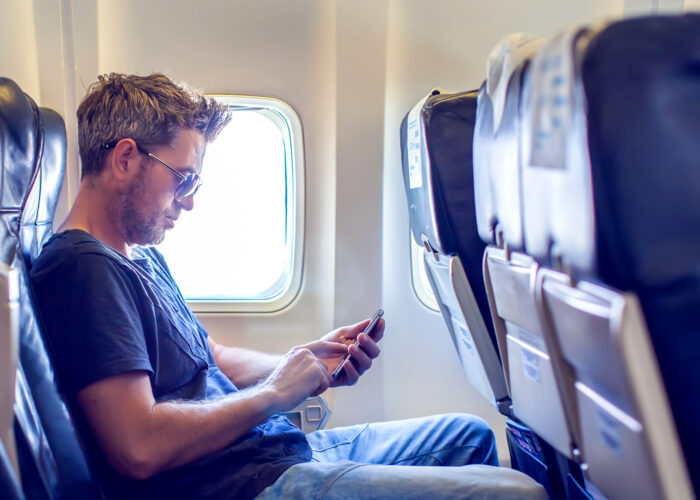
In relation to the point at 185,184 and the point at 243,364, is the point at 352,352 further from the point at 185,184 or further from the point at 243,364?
the point at 185,184

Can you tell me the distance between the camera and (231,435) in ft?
4.82

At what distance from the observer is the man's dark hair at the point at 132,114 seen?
1.73m

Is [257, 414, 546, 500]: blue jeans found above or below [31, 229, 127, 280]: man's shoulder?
below

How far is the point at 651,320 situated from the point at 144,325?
1185 mm

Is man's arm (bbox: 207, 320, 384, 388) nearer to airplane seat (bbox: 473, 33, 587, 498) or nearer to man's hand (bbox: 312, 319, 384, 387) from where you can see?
man's hand (bbox: 312, 319, 384, 387)

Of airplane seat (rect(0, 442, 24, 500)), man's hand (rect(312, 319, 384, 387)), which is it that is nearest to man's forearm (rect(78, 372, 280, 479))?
airplane seat (rect(0, 442, 24, 500))

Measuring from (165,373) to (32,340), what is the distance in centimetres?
38

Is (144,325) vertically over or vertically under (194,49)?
under

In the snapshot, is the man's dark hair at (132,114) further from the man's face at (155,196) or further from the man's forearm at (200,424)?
the man's forearm at (200,424)

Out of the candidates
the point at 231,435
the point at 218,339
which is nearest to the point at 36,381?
the point at 231,435

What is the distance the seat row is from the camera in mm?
738

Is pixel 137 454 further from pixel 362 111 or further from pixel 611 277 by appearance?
pixel 362 111

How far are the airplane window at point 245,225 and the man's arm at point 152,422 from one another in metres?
1.21

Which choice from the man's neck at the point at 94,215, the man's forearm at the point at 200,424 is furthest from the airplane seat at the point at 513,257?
the man's neck at the point at 94,215
